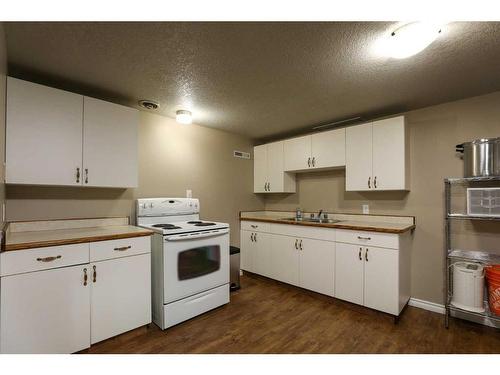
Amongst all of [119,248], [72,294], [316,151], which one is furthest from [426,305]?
[72,294]

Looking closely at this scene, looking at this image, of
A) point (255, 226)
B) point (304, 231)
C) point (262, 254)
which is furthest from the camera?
point (255, 226)

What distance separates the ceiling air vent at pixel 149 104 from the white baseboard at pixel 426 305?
11.1 feet

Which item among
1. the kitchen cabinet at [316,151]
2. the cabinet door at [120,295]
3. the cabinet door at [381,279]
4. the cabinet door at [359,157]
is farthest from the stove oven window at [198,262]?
the cabinet door at [359,157]

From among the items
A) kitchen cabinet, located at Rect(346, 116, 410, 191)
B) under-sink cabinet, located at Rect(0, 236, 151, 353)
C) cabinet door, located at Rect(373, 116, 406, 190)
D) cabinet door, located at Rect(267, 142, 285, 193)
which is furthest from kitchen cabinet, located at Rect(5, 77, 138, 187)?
cabinet door, located at Rect(373, 116, 406, 190)

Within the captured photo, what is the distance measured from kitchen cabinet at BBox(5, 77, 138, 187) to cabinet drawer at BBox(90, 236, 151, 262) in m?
0.56

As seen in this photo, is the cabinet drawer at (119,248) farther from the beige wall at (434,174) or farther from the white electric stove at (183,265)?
the beige wall at (434,174)

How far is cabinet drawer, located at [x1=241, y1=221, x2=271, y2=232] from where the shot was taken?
3.27 meters

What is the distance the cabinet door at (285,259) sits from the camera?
2925mm

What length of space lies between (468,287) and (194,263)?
94.4 inches

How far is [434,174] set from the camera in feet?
8.16

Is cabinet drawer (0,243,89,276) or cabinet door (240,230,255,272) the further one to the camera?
cabinet door (240,230,255,272)

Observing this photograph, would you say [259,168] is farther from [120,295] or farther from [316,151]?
[120,295]

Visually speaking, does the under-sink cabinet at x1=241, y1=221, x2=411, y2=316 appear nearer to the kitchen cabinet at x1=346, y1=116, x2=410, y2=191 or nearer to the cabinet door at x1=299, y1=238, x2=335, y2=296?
the cabinet door at x1=299, y1=238, x2=335, y2=296
